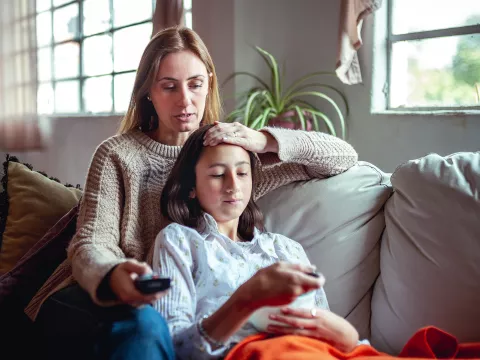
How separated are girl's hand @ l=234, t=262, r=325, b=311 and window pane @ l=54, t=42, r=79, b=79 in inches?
153

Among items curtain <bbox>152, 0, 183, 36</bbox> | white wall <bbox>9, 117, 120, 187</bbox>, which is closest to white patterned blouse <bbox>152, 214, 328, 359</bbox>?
curtain <bbox>152, 0, 183, 36</bbox>

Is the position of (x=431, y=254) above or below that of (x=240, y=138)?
below

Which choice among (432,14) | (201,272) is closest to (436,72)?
(432,14)

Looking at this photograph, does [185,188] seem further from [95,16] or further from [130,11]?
[95,16]

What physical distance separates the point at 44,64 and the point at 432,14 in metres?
3.52

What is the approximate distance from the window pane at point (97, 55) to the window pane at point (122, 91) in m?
0.15

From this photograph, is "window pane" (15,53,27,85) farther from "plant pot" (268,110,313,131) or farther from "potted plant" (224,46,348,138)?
"plant pot" (268,110,313,131)

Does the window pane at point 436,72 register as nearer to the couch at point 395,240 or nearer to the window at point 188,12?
the couch at point 395,240

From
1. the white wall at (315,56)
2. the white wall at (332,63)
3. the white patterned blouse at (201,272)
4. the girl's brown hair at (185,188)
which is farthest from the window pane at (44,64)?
the white patterned blouse at (201,272)

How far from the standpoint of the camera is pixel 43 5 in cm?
483

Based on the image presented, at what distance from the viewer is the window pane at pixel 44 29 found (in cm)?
480

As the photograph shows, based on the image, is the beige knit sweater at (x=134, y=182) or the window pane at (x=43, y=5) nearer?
the beige knit sweater at (x=134, y=182)

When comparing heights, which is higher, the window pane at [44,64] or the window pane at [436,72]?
the window pane at [44,64]

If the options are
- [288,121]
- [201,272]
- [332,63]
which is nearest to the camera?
[201,272]
